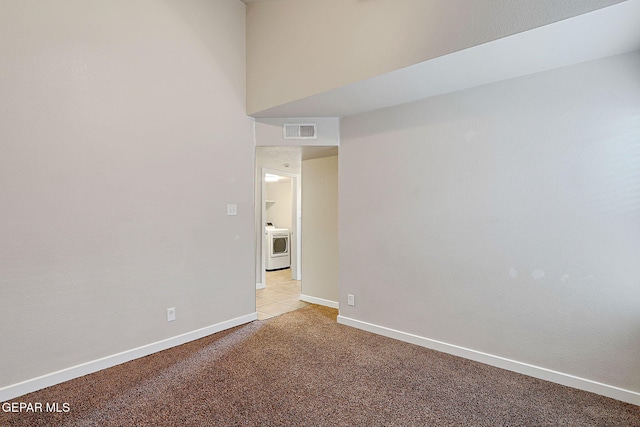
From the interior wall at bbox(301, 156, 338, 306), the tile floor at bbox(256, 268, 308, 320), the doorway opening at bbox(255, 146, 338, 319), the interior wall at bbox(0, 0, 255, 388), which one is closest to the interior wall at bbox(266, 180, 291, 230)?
the doorway opening at bbox(255, 146, 338, 319)

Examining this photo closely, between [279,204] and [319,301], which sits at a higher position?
[279,204]

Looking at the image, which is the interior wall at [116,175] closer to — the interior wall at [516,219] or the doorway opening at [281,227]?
the doorway opening at [281,227]

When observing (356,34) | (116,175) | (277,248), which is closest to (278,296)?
(277,248)

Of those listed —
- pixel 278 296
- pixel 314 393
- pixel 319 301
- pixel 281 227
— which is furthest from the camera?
pixel 281 227

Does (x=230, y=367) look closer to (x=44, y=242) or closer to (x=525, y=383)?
(x=44, y=242)

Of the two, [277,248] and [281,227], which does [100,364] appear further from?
[281,227]

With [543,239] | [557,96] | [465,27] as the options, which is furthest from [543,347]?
[465,27]

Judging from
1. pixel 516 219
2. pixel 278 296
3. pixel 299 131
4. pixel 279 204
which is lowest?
pixel 278 296

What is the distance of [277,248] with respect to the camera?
7.05 m

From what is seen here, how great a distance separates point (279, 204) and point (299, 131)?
4298mm

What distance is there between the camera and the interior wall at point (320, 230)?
4.32 metres

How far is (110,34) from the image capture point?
2.59m

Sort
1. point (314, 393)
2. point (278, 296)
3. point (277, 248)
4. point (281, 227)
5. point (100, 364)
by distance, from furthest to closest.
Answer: point (281, 227), point (277, 248), point (278, 296), point (100, 364), point (314, 393)

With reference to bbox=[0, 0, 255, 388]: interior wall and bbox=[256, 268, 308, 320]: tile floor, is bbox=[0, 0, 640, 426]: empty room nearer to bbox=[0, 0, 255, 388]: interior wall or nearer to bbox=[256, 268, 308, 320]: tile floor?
bbox=[0, 0, 255, 388]: interior wall
